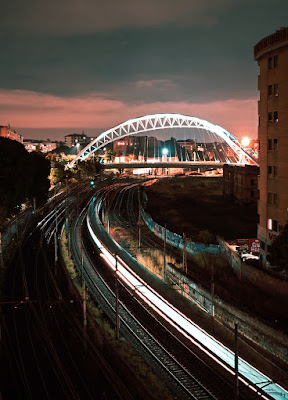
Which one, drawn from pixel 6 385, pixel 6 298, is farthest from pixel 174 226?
pixel 6 385

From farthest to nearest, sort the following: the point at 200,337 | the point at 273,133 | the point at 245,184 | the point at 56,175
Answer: the point at 56,175, the point at 245,184, the point at 273,133, the point at 200,337

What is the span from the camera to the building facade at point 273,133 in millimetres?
27672

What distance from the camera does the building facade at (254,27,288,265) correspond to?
1089 inches

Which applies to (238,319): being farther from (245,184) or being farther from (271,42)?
(245,184)

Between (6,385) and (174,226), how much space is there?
33.5 m

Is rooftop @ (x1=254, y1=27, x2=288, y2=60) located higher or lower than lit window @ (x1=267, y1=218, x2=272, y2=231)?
higher

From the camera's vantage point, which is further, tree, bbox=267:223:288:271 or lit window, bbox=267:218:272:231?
lit window, bbox=267:218:272:231

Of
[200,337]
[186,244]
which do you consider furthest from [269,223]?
[200,337]

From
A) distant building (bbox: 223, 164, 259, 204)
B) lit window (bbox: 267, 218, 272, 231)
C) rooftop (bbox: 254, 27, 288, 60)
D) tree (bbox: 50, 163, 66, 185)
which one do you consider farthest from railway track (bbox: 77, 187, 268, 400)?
tree (bbox: 50, 163, 66, 185)

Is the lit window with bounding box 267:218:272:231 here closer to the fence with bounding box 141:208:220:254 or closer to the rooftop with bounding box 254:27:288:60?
the fence with bounding box 141:208:220:254

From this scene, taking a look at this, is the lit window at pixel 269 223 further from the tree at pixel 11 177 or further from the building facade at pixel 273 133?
the tree at pixel 11 177

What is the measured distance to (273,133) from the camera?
28781 millimetres

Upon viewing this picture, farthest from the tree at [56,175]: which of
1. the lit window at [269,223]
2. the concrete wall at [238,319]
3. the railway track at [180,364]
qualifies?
the railway track at [180,364]

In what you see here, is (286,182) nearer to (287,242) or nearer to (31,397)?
(287,242)
